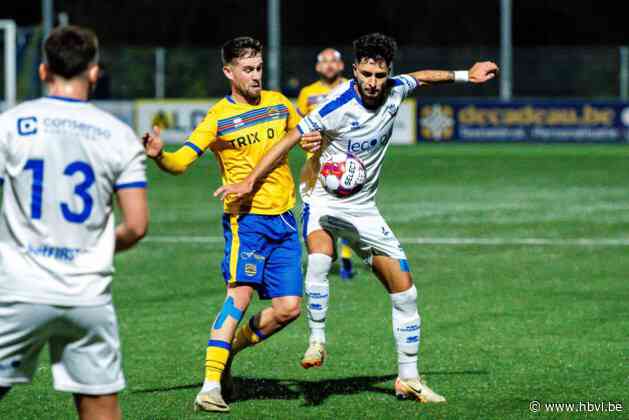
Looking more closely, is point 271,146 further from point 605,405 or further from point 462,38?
point 462,38

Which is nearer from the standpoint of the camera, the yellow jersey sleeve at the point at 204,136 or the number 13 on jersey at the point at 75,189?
the number 13 on jersey at the point at 75,189

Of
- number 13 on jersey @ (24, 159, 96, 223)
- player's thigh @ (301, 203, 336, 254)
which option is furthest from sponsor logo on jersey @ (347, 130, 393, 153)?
number 13 on jersey @ (24, 159, 96, 223)

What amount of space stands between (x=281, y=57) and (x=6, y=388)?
3494 centimetres

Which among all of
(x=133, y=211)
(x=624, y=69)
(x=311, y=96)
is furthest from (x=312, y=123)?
(x=624, y=69)

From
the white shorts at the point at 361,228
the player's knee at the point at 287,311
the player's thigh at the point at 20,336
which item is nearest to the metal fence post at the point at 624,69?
the white shorts at the point at 361,228

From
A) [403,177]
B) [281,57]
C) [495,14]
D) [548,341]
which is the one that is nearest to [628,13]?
[495,14]

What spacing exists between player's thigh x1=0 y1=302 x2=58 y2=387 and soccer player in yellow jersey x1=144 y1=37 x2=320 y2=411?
231cm

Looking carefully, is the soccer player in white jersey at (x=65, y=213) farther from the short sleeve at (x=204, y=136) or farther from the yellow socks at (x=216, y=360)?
the short sleeve at (x=204, y=136)

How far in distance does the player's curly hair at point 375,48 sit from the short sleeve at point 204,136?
952 mm

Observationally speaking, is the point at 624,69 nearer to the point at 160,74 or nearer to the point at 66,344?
the point at 160,74

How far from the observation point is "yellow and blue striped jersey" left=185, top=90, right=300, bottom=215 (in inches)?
290

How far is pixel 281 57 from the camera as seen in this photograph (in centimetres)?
3944

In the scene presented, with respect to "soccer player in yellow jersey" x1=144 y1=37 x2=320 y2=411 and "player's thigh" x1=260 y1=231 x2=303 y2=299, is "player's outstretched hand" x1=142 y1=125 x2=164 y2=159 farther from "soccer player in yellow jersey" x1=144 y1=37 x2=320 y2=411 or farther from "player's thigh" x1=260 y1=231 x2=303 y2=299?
"player's thigh" x1=260 y1=231 x2=303 y2=299

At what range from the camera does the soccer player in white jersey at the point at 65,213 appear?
15.5 ft
